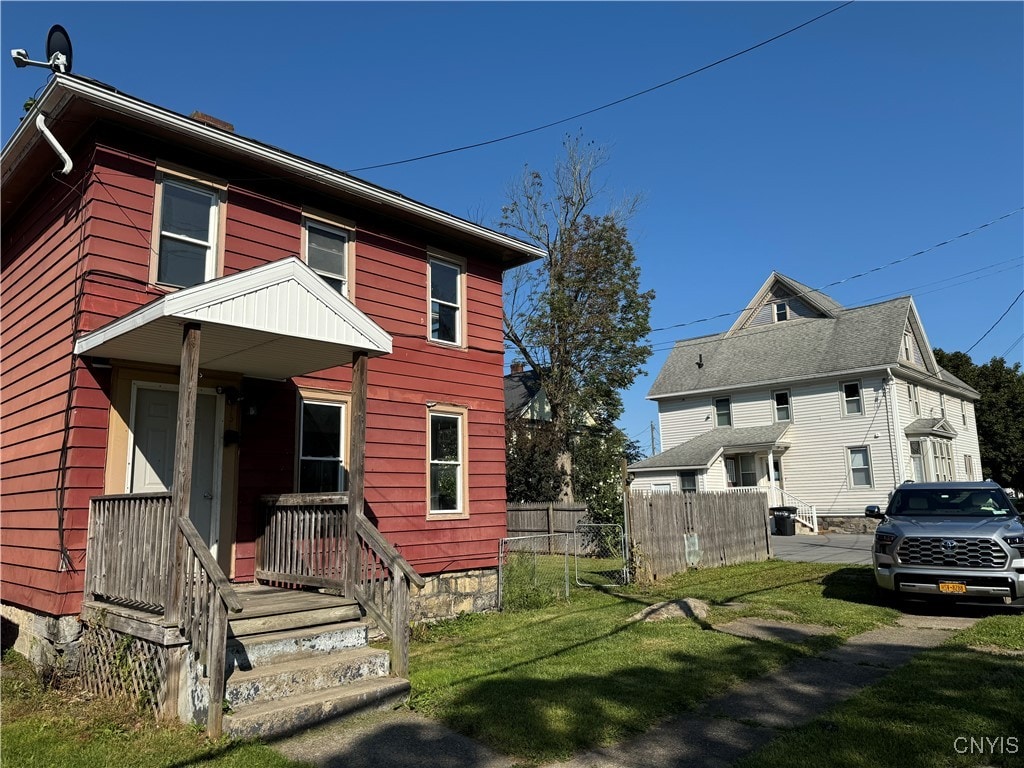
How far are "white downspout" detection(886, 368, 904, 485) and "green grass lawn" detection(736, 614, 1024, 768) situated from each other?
19.7 metres

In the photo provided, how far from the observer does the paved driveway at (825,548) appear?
1631 centimetres

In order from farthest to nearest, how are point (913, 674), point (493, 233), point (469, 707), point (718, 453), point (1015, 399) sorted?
point (1015, 399), point (718, 453), point (493, 233), point (913, 674), point (469, 707)

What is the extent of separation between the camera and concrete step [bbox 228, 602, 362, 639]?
19.5 feet

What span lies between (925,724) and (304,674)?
187 inches

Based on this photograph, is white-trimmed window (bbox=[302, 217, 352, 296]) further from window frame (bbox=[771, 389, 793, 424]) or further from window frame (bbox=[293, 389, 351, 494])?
window frame (bbox=[771, 389, 793, 424])

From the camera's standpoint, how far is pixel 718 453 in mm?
27062

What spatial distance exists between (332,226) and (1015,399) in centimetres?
4103

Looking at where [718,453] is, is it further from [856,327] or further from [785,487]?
[856,327]

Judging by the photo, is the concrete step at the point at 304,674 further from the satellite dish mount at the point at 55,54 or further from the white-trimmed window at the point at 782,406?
the white-trimmed window at the point at 782,406

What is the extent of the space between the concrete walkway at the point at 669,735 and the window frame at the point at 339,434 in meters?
3.70

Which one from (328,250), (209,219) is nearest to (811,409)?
(328,250)

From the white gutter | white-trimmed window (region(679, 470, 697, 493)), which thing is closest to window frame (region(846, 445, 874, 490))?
white-trimmed window (region(679, 470, 697, 493))

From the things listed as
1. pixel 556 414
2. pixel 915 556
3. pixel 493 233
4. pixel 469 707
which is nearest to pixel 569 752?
pixel 469 707

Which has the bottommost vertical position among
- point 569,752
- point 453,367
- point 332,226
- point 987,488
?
point 569,752
